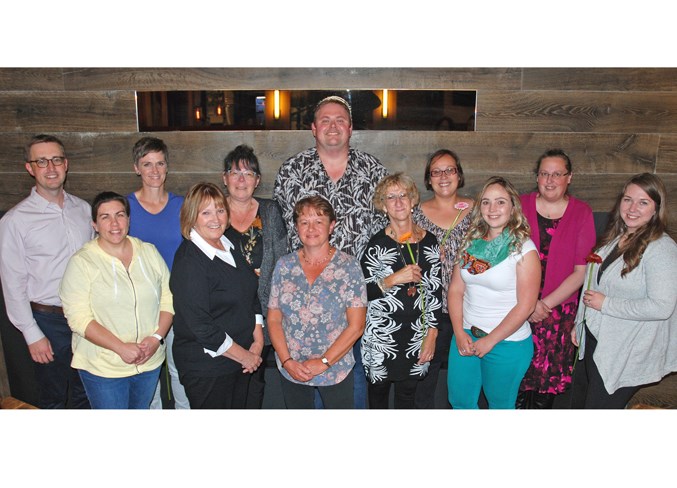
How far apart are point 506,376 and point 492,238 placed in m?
0.71

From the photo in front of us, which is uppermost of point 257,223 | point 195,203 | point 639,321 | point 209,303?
point 195,203

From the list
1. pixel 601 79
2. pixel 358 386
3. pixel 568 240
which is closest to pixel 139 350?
pixel 358 386

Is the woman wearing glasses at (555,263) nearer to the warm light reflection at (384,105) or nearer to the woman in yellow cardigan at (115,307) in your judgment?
the warm light reflection at (384,105)

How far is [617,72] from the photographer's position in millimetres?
3654

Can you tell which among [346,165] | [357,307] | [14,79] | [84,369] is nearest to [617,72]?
[346,165]

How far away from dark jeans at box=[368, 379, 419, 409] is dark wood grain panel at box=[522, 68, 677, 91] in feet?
6.97

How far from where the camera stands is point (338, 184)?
121 inches

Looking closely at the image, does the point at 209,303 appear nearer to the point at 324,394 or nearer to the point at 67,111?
the point at 324,394

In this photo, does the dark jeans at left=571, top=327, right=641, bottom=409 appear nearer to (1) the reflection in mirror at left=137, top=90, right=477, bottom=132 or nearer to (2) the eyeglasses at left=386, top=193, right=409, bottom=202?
(2) the eyeglasses at left=386, top=193, right=409, bottom=202

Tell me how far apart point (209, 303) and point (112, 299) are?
18.7 inches

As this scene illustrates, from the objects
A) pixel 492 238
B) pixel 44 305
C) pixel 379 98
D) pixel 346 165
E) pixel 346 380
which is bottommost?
pixel 346 380

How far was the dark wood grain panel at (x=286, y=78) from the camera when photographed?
144 inches

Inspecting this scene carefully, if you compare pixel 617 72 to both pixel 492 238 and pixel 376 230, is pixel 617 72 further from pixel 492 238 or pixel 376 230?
pixel 376 230

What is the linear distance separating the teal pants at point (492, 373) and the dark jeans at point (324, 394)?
584mm
